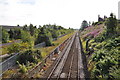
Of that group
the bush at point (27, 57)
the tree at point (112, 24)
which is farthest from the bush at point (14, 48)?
the tree at point (112, 24)

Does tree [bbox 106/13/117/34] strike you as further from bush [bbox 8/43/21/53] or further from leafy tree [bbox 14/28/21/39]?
leafy tree [bbox 14/28/21/39]

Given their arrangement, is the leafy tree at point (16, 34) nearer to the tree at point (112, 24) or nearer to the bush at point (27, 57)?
the bush at point (27, 57)

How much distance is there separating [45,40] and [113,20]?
758 inches

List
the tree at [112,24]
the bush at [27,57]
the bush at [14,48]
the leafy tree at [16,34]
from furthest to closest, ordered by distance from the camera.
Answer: the leafy tree at [16,34] → the tree at [112,24] → the bush at [14,48] → the bush at [27,57]


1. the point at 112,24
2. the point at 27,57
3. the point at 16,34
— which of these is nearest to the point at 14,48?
the point at 27,57

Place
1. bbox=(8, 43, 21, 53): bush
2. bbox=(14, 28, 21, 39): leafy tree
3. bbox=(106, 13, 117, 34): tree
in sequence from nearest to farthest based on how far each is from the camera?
bbox=(8, 43, 21, 53): bush
bbox=(106, 13, 117, 34): tree
bbox=(14, 28, 21, 39): leafy tree

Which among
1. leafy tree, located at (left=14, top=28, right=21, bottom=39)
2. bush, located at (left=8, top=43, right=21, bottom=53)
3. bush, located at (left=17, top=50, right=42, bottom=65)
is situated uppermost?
leafy tree, located at (left=14, top=28, right=21, bottom=39)

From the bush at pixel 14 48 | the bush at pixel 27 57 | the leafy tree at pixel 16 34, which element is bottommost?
the bush at pixel 27 57

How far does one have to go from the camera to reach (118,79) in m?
8.39

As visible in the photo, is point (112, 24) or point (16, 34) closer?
point (112, 24)

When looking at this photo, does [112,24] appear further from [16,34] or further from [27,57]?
[16,34]

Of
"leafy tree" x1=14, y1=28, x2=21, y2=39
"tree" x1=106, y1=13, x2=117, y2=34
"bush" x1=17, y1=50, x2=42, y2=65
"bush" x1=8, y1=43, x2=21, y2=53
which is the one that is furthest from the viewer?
"leafy tree" x1=14, y1=28, x2=21, y2=39

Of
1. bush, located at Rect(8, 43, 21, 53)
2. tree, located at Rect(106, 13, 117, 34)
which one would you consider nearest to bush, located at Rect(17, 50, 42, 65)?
bush, located at Rect(8, 43, 21, 53)

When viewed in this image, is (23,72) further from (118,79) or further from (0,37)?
(0,37)
